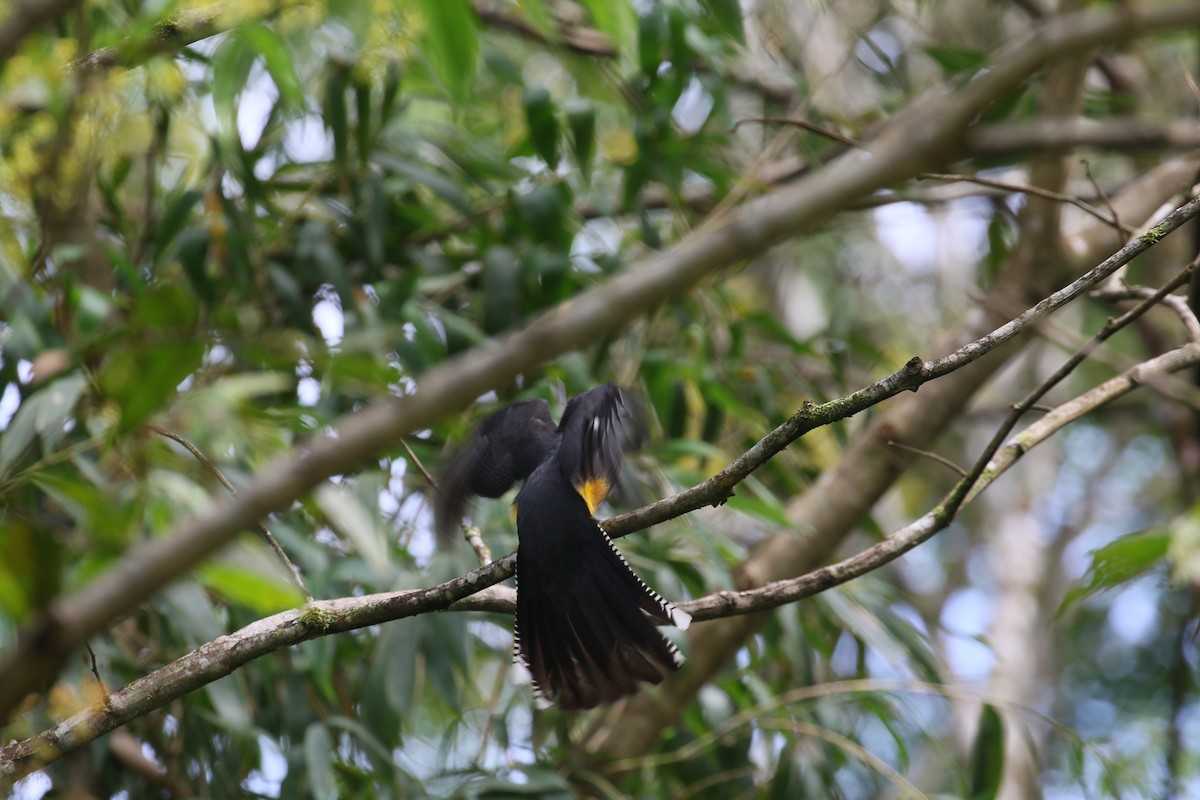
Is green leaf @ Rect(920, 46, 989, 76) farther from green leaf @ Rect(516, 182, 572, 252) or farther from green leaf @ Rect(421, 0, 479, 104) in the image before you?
green leaf @ Rect(421, 0, 479, 104)

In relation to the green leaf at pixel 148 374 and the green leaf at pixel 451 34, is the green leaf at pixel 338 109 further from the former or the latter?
the green leaf at pixel 148 374

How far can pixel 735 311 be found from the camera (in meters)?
3.88

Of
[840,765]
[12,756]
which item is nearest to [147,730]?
[12,756]

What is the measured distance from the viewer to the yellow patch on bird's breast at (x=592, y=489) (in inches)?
92.3

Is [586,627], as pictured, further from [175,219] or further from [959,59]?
[959,59]

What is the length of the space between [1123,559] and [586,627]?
103 centimetres

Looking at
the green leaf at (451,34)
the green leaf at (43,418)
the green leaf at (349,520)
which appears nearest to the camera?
the green leaf at (451,34)

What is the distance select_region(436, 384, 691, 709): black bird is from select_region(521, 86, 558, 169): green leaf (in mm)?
1129

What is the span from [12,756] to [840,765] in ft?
7.83

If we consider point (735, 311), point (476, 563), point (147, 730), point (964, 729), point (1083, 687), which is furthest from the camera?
point (1083, 687)

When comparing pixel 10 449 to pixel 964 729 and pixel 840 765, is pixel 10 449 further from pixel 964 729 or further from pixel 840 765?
pixel 964 729

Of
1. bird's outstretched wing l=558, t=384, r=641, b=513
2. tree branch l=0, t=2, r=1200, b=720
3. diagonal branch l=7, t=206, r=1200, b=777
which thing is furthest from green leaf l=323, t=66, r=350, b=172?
tree branch l=0, t=2, r=1200, b=720

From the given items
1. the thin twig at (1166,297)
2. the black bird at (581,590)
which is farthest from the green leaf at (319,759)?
the thin twig at (1166,297)

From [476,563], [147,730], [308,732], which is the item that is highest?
[476,563]
